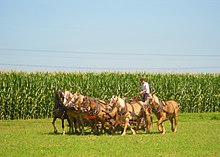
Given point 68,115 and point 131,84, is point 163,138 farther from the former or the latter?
point 131,84

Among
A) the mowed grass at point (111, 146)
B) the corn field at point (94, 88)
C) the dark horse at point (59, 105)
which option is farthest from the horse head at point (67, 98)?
the corn field at point (94, 88)

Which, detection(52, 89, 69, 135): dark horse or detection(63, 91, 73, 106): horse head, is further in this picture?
detection(52, 89, 69, 135): dark horse

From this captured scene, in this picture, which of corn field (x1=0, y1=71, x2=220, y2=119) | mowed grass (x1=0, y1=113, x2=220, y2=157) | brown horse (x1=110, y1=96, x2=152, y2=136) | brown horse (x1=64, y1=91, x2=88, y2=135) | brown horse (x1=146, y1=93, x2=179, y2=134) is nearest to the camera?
mowed grass (x1=0, y1=113, x2=220, y2=157)

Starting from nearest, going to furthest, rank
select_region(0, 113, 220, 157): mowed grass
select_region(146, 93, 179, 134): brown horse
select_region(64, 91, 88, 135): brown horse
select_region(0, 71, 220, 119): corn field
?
1. select_region(0, 113, 220, 157): mowed grass
2. select_region(64, 91, 88, 135): brown horse
3. select_region(146, 93, 179, 134): brown horse
4. select_region(0, 71, 220, 119): corn field

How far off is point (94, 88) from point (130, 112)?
779 inches

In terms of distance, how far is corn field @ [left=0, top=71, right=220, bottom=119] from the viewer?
3750cm

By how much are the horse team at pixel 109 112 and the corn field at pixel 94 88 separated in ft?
47.9

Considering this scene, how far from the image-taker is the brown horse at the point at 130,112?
72.6 ft

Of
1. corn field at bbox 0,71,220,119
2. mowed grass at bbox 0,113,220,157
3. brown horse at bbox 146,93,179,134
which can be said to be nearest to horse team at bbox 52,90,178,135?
brown horse at bbox 146,93,179,134

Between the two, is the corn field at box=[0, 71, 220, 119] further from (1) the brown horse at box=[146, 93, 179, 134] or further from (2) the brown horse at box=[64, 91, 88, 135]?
(2) the brown horse at box=[64, 91, 88, 135]

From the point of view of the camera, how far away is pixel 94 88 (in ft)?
138

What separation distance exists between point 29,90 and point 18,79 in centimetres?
115

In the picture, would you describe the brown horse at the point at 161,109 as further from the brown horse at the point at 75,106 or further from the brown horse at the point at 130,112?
the brown horse at the point at 75,106

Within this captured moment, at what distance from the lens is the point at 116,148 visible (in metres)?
16.8
